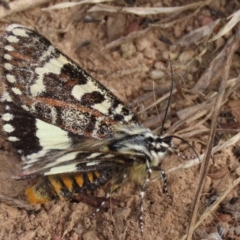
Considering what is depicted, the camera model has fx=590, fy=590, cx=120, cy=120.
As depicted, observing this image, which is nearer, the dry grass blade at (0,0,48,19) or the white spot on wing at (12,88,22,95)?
the white spot on wing at (12,88,22,95)

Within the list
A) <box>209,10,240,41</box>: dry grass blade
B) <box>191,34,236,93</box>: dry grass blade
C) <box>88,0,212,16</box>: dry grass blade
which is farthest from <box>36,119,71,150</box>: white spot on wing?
<box>209,10,240,41</box>: dry grass blade

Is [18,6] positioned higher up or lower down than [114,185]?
higher up

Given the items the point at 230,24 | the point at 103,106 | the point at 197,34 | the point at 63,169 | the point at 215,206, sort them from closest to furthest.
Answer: the point at 63,169 → the point at 215,206 → the point at 103,106 → the point at 230,24 → the point at 197,34

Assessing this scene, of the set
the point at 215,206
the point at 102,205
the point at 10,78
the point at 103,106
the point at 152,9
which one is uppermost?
the point at 152,9

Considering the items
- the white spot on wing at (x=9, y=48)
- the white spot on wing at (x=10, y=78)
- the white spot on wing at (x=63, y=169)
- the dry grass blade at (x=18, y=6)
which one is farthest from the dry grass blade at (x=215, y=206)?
the dry grass blade at (x=18, y=6)

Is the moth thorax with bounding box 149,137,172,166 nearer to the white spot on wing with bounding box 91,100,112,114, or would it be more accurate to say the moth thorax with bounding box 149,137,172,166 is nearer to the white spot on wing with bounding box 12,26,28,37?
the white spot on wing with bounding box 91,100,112,114

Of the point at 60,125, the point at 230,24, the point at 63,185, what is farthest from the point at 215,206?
the point at 230,24

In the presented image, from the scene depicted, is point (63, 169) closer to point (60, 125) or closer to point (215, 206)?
point (60, 125)
